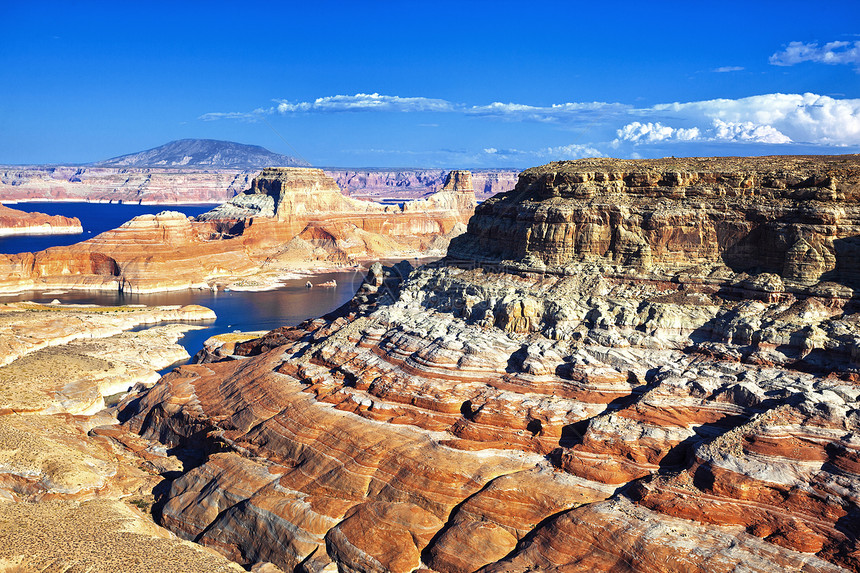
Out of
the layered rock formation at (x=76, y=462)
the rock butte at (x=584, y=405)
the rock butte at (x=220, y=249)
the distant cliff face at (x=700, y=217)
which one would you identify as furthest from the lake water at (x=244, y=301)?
the distant cliff face at (x=700, y=217)

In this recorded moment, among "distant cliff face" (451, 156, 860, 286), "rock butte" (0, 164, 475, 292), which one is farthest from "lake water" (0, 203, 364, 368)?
"distant cliff face" (451, 156, 860, 286)

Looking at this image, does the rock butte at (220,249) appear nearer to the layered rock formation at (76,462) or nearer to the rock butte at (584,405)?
the layered rock formation at (76,462)

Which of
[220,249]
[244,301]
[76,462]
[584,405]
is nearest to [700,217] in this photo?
[584,405]

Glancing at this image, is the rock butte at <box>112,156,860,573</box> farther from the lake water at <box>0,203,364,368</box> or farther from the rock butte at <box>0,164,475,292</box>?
the rock butte at <box>0,164,475,292</box>

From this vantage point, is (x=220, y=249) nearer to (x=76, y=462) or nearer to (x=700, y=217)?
(x=76, y=462)

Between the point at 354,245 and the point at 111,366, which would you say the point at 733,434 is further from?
the point at 354,245
